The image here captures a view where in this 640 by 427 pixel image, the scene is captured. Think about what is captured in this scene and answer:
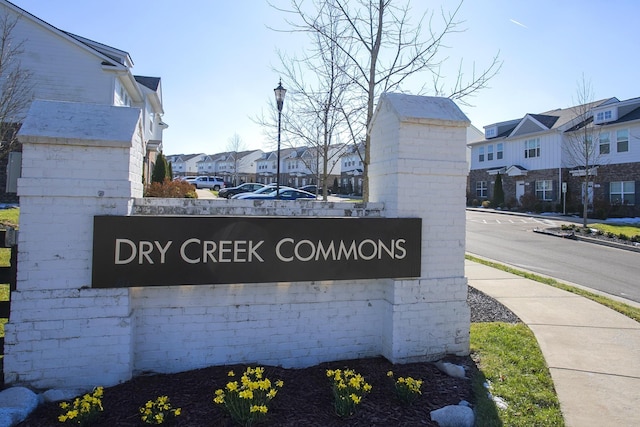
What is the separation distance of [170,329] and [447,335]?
2990 millimetres

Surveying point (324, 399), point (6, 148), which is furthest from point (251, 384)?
point (6, 148)

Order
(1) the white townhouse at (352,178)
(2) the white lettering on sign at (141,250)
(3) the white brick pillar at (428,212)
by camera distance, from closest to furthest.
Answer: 1. (2) the white lettering on sign at (141,250)
2. (3) the white brick pillar at (428,212)
3. (1) the white townhouse at (352,178)

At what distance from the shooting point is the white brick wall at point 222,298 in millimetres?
3752

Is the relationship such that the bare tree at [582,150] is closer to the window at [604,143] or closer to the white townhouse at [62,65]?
the window at [604,143]

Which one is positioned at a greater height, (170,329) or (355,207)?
(355,207)

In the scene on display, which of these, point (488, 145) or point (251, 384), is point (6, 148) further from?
point (488, 145)

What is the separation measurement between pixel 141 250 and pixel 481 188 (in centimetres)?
4110

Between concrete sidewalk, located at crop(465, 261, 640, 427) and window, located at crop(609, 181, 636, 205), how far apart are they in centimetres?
2530

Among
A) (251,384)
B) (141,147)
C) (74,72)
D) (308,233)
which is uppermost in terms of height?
(74,72)

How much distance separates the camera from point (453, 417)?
341 centimetres

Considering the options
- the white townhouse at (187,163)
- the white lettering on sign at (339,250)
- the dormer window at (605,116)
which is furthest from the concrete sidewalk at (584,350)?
the white townhouse at (187,163)

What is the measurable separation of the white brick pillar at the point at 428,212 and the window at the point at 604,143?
30.6 metres

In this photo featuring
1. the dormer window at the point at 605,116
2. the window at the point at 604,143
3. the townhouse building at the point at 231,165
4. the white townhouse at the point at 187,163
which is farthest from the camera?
the white townhouse at the point at 187,163

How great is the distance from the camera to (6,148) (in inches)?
619
